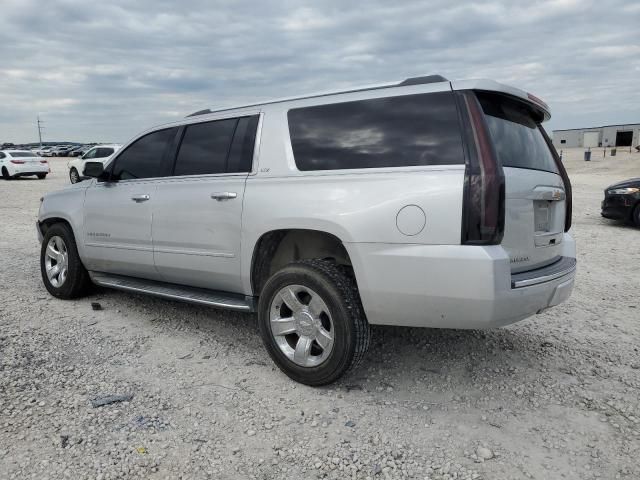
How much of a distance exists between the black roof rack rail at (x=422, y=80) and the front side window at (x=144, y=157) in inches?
84.3

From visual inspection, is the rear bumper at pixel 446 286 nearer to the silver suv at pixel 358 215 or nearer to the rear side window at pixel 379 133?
the silver suv at pixel 358 215

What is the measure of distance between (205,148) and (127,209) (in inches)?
39.2

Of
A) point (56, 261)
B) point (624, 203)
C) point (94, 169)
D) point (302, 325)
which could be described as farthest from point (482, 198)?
point (624, 203)

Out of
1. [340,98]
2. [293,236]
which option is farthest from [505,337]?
[340,98]

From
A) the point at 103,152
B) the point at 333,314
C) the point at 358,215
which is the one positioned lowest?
the point at 333,314

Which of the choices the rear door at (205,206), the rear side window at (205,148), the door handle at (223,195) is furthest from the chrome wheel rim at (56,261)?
the door handle at (223,195)

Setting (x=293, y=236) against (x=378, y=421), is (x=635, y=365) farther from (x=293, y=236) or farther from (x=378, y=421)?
(x=293, y=236)

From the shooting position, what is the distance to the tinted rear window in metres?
3.15

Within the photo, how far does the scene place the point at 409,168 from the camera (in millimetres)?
3078

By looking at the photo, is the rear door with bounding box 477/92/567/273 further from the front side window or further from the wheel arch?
the front side window

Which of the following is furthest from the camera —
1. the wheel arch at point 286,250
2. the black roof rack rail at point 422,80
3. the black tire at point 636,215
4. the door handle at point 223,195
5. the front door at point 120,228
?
the black tire at point 636,215

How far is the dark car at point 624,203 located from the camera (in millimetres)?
10195

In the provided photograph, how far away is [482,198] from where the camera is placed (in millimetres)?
2824

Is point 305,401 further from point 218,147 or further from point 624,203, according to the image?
point 624,203
